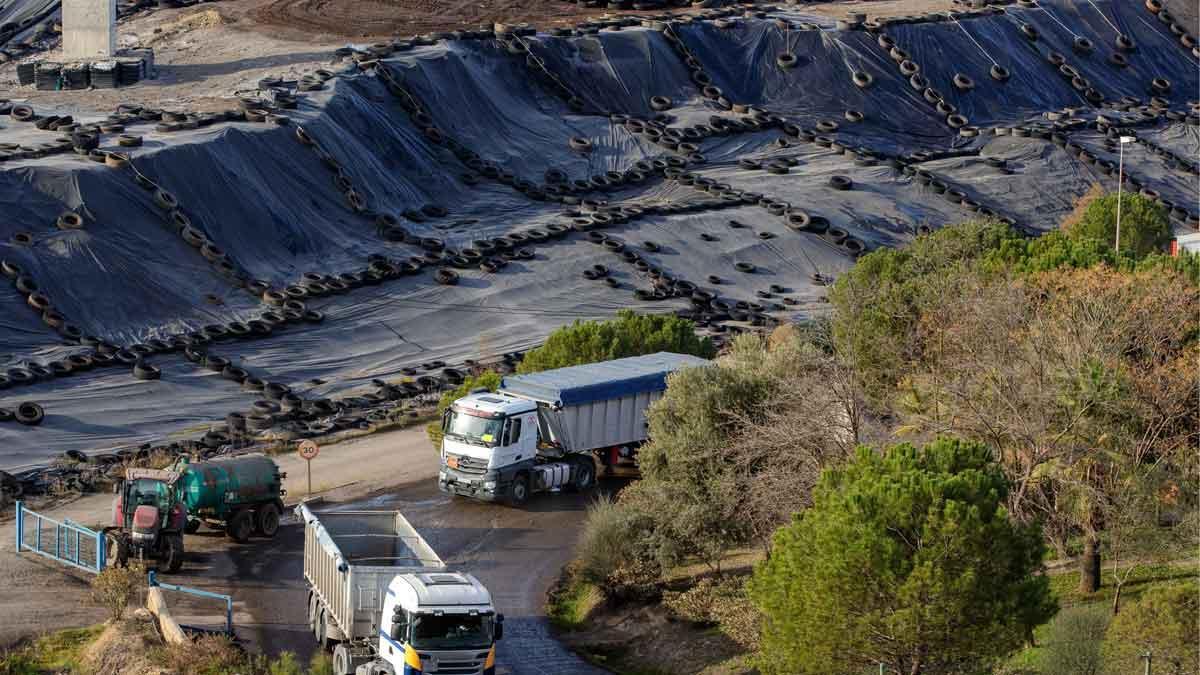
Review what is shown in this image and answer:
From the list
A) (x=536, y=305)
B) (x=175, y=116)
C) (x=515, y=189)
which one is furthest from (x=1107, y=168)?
(x=175, y=116)

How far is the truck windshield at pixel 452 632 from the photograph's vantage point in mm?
27781

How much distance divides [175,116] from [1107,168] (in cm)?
4217

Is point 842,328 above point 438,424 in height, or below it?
above

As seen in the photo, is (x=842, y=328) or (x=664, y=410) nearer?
(x=664, y=410)

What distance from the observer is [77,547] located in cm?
3706

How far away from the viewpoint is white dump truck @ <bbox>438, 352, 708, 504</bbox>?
4209cm

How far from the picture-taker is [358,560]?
32719 mm

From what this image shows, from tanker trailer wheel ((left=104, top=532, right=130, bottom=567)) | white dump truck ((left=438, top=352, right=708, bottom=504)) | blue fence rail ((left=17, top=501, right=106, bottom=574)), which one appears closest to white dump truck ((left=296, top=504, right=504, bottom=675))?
tanker trailer wheel ((left=104, top=532, right=130, bottom=567))

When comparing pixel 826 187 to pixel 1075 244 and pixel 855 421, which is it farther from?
pixel 855 421

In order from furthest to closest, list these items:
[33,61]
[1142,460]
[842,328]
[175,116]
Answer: [33,61] < [175,116] < [842,328] < [1142,460]

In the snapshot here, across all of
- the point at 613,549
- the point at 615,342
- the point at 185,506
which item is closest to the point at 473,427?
the point at 615,342

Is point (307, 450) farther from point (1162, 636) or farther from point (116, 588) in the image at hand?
point (1162, 636)

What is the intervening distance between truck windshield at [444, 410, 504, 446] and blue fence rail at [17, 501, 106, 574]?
8945mm

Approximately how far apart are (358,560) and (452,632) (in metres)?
5.20
